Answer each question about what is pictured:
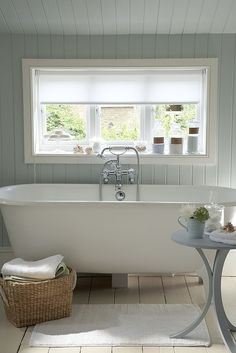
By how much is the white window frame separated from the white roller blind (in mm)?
141

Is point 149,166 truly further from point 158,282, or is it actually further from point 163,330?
point 163,330

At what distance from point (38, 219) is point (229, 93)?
206cm

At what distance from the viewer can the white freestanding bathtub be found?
13.4 ft

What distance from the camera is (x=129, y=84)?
5.10 metres

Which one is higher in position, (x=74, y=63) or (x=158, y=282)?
(x=74, y=63)

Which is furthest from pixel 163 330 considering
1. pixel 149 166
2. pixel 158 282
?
pixel 149 166

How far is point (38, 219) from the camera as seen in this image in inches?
164

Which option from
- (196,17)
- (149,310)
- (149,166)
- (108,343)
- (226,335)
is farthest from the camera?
(149,166)

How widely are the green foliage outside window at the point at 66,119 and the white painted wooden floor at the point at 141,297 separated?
1394 millimetres

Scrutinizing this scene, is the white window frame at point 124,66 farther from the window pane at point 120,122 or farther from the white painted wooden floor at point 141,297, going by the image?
the white painted wooden floor at point 141,297

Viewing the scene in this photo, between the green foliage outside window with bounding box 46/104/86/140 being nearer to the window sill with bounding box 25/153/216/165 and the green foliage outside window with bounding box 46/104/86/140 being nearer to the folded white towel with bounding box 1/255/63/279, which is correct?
the window sill with bounding box 25/153/216/165

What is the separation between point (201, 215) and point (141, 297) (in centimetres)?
140

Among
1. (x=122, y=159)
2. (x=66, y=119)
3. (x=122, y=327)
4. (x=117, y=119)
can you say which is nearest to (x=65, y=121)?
(x=66, y=119)

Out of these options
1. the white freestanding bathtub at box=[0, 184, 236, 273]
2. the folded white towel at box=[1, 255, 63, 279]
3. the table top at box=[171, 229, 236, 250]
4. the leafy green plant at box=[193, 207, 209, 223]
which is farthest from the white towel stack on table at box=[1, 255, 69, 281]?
the leafy green plant at box=[193, 207, 209, 223]
